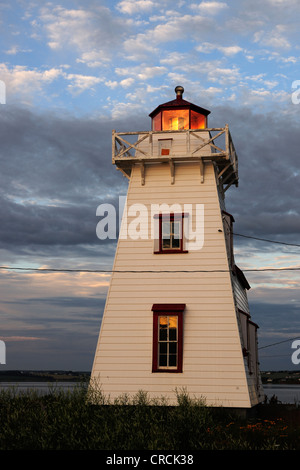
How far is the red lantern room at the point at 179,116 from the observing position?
26062 mm

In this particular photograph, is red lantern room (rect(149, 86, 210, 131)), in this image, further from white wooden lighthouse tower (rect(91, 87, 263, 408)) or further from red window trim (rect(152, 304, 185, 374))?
red window trim (rect(152, 304, 185, 374))

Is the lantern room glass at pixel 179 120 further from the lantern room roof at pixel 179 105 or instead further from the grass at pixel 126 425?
the grass at pixel 126 425

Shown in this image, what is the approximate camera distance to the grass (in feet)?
56.1

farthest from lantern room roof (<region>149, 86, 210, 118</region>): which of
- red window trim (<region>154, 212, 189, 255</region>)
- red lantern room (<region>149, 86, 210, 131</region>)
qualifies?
red window trim (<region>154, 212, 189, 255</region>)

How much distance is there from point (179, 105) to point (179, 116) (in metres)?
0.50

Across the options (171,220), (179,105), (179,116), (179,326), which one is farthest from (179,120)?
(179,326)

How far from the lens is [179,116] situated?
2620 cm

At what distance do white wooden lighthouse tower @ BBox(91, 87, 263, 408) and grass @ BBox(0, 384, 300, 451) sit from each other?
91 cm

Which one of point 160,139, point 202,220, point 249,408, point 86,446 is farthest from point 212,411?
point 160,139

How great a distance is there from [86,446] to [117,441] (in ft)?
3.10

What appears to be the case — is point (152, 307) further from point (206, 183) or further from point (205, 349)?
point (206, 183)

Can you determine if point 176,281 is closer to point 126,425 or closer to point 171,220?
point 171,220

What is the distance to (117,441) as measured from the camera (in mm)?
17250

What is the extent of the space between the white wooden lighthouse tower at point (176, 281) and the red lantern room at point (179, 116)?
0.05 meters
